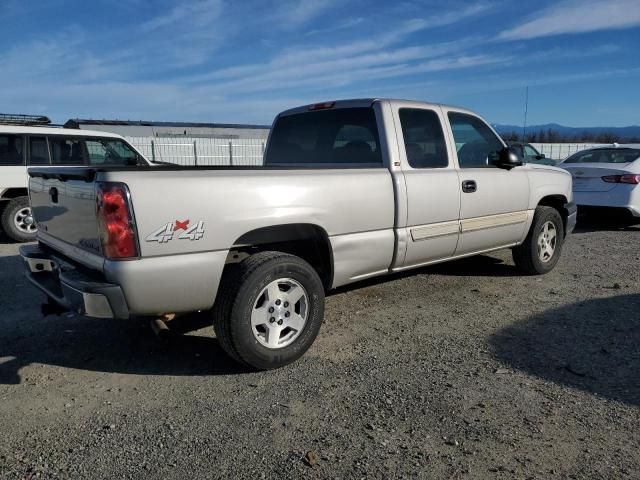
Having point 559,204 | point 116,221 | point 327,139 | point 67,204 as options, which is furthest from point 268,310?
point 559,204

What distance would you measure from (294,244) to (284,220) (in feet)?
2.00

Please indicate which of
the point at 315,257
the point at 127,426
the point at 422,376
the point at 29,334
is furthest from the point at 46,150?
the point at 422,376

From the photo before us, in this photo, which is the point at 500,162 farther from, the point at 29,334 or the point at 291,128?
the point at 29,334

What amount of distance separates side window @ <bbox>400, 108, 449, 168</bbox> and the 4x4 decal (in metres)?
2.07

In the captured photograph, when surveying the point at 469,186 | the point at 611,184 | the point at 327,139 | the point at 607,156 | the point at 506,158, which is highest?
the point at 327,139

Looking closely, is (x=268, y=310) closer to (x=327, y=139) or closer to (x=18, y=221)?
(x=327, y=139)

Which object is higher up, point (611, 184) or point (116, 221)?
point (116, 221)

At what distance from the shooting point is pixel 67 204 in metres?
3.46

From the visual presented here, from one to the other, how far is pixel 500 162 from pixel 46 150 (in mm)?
7095

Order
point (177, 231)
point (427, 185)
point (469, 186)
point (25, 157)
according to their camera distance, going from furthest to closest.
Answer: point (25, 157) < point (469, 186) < point (427, 185) < point (177, 231)

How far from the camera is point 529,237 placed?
5.82 metres

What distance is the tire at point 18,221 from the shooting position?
27.0ft

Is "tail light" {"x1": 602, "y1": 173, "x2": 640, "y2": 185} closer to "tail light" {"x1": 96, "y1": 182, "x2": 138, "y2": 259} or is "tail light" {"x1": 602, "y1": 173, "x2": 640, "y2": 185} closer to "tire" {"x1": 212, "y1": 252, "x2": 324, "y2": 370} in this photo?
"tire" {"x1": 212, "y1": 252, "x2": 324, "y2": 370}

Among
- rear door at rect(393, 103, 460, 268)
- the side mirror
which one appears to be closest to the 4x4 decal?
rear door at rect(393, 103, 460, 268)
